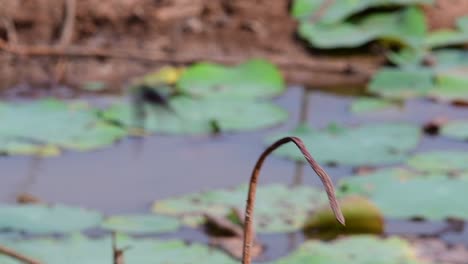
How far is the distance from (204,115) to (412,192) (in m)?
0.90

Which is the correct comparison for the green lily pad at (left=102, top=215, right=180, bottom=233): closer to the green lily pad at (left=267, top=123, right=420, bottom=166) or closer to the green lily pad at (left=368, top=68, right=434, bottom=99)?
→ the green lily pad at (left=267, top=123, right=420, bottom=166)

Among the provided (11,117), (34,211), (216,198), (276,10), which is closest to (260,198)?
(216,198)

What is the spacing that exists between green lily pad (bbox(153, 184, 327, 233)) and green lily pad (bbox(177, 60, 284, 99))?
92 cm

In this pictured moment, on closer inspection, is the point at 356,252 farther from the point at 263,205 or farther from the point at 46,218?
the point at 46,218

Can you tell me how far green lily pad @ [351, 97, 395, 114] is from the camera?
3.55 metres

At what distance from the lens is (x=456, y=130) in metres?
3.28

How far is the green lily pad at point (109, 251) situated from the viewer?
2.30 m

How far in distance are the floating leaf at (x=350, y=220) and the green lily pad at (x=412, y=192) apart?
12 centimetres

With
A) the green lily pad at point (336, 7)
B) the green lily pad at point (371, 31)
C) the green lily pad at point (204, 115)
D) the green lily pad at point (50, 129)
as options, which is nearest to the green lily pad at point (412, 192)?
the green lily pad at point (204, 115)

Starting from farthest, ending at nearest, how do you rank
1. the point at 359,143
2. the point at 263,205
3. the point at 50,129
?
1. the point at 50,129
2. the point at 359,143
3. the point at 263,205

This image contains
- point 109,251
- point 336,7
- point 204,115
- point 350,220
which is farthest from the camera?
point 336,7

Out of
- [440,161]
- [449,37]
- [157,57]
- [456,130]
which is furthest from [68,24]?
[440,161]

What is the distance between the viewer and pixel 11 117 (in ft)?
11.0

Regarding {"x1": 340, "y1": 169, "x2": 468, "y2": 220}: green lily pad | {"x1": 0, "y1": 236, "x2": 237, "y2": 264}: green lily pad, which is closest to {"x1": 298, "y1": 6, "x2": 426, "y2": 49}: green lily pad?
{"x1": 340, "y1": 169, "x2": 468, "y2": 220}: green lily pad
